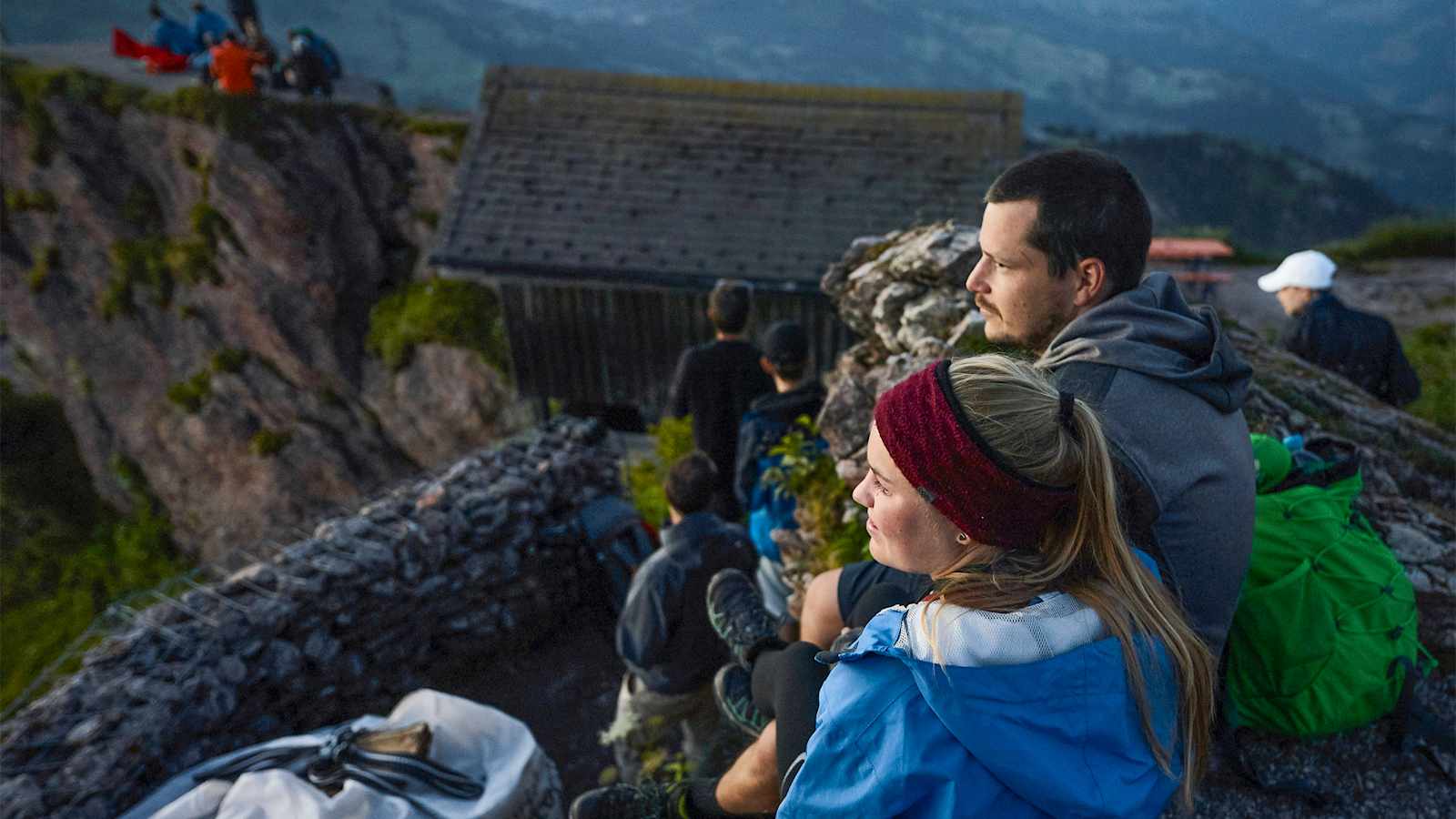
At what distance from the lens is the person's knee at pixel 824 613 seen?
2.88 meters

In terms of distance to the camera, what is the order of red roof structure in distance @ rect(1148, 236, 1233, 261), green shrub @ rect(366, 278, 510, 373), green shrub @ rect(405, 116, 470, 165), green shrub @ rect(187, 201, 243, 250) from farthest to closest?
green shrub @ rect(187, 201, 243, 250) → red roof structure in distance @ rect(1148, 236, 1233, 261) → green shrub @ rect(405, 116, 470, 165) → green shrub @ rect(366, 278, 510, 373)

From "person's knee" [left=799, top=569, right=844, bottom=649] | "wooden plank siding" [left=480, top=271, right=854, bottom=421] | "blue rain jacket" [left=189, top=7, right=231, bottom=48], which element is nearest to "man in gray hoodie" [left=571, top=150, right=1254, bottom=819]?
"person's knee" [left=799, top=569, right=844, bottom=649]

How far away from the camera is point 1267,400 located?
462 cm

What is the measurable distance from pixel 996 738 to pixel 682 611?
2.95m

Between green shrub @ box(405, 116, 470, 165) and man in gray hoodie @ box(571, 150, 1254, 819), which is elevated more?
man in gray hoodie @ box(571, 150, 1254, 819)

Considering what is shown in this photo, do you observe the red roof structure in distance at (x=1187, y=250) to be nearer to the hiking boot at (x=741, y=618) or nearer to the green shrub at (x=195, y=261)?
the hiking boot at (x=741, y=618)

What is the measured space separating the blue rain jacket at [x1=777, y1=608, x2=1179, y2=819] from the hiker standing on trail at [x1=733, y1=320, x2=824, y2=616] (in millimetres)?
3198

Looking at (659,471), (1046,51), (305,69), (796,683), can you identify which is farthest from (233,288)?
(1046,51)

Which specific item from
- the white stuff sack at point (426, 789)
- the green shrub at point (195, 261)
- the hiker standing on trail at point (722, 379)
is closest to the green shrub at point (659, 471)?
the hiker standing on trail at point (722, 379)

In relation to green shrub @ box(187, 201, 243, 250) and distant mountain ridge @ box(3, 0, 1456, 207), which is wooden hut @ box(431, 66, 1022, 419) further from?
distant mountain ridge @ box(3, 0, 1456, 207)

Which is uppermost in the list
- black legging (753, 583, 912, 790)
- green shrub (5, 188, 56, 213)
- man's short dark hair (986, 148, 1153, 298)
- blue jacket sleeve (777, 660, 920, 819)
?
man's short dark hair (986, 148, 1153, 298)

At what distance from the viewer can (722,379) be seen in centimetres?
584

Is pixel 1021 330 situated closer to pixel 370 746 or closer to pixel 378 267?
pixel 370 746

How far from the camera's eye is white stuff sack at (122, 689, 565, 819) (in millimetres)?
3330
